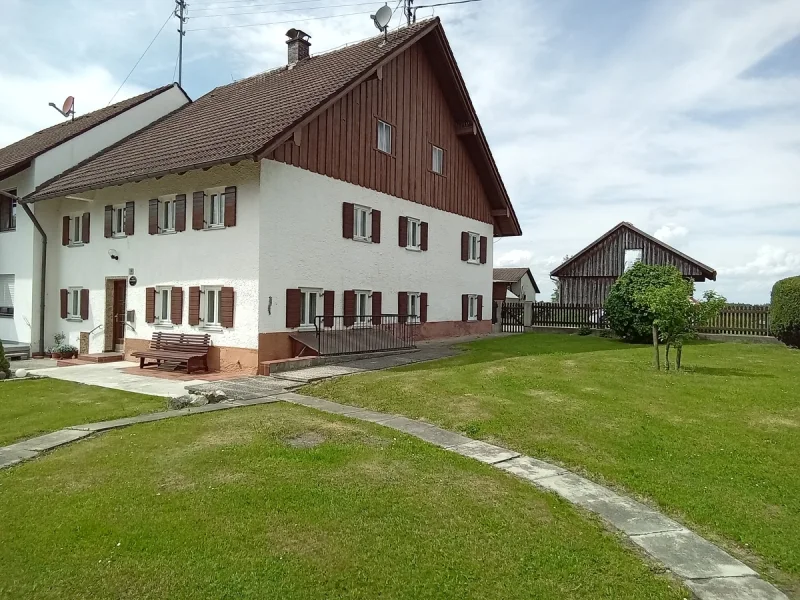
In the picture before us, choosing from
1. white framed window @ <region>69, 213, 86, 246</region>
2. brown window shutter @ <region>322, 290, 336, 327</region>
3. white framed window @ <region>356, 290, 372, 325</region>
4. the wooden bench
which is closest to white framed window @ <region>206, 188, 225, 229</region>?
the wooden bench

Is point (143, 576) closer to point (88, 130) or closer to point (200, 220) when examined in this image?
point (200, 220)

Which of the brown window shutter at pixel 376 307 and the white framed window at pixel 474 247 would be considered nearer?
the brown window shutter at pixel 376 307

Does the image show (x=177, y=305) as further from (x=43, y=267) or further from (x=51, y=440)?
(x=51, y=440)

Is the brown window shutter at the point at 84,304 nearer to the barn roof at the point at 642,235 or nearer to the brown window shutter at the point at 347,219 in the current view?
the brown window shutter at the point at 347,219

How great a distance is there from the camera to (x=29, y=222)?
21359 millimetres

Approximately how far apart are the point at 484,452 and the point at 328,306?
10.5 meters

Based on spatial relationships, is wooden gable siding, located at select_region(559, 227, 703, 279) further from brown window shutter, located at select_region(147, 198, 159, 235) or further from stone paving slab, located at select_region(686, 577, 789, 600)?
stone paving slab, located at select_region(686, 577, 789, 600)

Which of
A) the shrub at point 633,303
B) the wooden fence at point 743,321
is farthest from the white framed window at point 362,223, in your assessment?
the wooden fence at point 743,321

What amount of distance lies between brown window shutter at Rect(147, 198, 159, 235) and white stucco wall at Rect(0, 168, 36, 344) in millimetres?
6470

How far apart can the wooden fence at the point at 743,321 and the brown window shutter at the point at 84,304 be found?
23.3 meters

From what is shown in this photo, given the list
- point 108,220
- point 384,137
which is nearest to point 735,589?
point 384,137

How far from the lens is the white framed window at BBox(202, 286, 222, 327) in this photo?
637 inches

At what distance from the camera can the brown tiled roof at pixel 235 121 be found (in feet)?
50.8

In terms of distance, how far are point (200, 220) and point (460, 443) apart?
11277 mm
